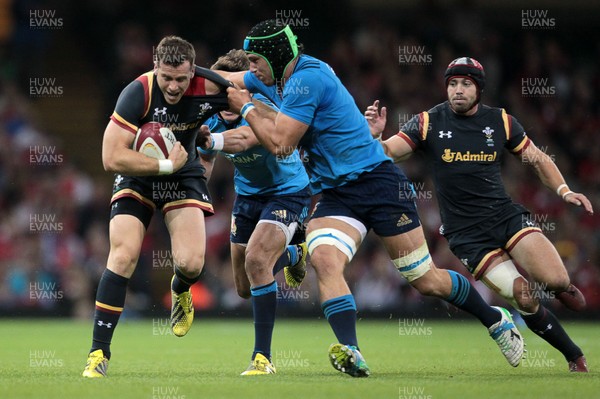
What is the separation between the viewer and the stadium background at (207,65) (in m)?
16.7

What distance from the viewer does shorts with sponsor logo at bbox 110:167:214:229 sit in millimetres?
7961

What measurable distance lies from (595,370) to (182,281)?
3.43m

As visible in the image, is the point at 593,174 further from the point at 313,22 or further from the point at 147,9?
the point at 147,9

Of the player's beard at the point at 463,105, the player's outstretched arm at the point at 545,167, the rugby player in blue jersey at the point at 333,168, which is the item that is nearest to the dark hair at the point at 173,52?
the rugby player in blue jersey at the point at 333,168

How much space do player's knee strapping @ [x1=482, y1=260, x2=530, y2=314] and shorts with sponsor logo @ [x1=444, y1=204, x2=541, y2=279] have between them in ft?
0.26

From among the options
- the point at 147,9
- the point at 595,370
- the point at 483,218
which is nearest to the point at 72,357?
the point at 483,218

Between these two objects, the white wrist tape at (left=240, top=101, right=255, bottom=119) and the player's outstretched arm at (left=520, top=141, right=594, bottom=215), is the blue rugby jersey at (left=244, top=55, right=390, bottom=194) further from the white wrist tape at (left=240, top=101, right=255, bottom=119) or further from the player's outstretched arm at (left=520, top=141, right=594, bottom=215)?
the player's outstretched arm at (left=520, top=141, right=594, bottom=215)

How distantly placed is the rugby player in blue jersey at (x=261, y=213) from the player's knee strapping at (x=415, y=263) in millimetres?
1164

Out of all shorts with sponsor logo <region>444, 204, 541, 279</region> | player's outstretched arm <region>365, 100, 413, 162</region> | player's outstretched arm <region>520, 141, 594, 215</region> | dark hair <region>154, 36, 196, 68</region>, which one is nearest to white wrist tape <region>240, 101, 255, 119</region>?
dark hair <region>154, 36, 196, 68</region>

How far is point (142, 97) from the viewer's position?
769cm

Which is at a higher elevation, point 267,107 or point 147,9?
point 267,107

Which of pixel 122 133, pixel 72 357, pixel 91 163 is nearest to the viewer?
pixel 122 133

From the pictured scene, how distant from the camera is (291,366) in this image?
8.55 meters

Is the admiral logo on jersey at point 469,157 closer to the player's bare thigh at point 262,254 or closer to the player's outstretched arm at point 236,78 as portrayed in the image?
the player's bare thigh at point 262,254
